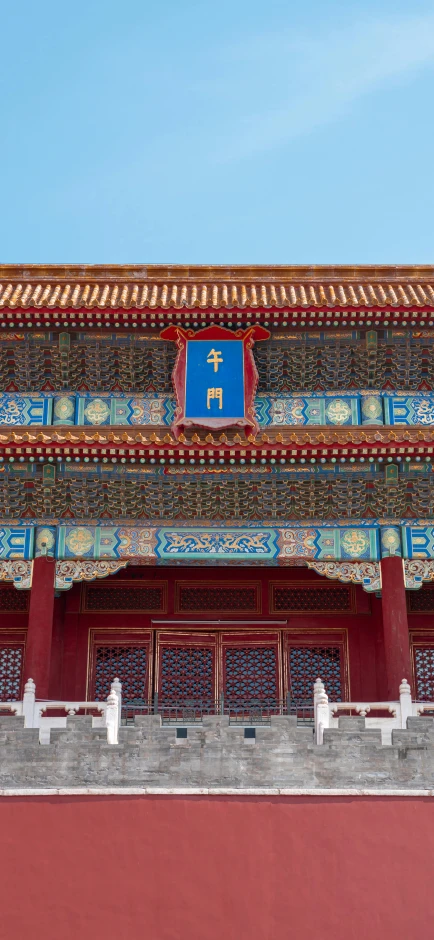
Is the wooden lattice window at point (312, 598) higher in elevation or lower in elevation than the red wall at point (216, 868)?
higher

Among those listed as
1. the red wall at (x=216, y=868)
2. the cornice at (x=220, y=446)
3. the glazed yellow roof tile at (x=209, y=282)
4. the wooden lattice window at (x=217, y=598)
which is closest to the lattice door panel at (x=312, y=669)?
the wooden lattice window at (x=217, y=598)

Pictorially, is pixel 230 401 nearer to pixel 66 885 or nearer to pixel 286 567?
pixel 286 567

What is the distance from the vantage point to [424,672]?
15.4 meters

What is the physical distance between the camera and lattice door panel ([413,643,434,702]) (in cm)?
1514

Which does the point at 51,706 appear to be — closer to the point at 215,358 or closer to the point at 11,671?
the point at 11,671

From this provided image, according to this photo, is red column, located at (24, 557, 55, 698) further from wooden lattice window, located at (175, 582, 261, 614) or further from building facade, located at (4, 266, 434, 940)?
wooden lattice window, located at (175, 582, 261, 614)

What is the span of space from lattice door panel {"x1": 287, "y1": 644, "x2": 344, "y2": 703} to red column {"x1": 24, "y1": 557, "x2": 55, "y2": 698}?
3145 mm

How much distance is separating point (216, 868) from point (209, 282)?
10.3 metres

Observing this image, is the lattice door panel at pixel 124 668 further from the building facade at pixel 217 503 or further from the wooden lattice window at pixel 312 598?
the wooden lattice window at pixel 312 598

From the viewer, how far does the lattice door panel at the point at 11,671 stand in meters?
15.2

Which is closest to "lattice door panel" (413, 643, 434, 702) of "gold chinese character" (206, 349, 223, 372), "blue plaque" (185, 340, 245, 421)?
"blue plaque" (185, 340, 245, 421)

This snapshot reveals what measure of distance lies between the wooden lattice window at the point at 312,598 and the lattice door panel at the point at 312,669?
0.49 m

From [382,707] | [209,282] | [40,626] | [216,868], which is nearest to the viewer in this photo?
[216,868]

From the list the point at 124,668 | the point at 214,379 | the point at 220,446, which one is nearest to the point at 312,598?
the point at 124,668
